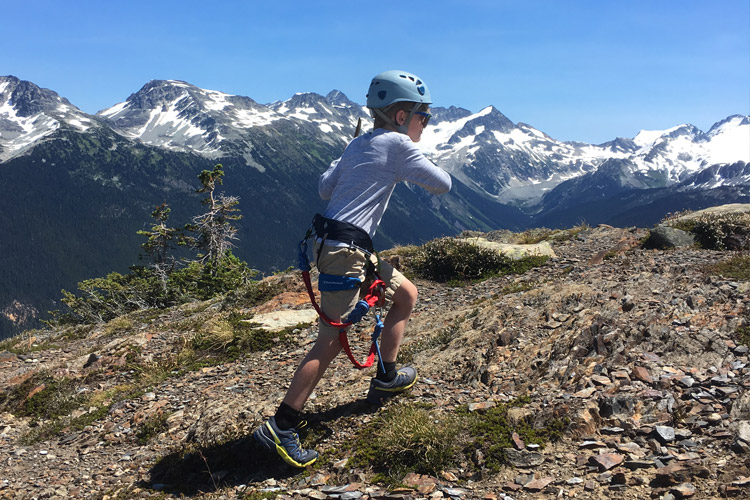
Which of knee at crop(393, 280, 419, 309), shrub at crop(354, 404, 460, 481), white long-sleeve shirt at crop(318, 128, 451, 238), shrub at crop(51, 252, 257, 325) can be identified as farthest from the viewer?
shrub at crop(51, 252, 257, 325)

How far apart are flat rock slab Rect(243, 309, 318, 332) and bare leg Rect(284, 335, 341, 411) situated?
5.82 metres

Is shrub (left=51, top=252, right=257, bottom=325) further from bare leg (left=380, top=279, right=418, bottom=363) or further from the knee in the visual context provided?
the knee

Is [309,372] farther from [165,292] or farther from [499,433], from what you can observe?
[165,292]

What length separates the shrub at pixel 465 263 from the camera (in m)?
14.5

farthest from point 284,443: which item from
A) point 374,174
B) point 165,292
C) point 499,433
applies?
point 165,292

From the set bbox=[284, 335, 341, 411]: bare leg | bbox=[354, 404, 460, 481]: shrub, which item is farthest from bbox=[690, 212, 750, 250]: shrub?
bbox=[284, 335, 341, 411]: bare leg

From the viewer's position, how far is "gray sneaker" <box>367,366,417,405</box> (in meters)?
6.41

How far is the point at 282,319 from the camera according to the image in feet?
38.5

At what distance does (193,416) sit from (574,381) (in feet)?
17.3

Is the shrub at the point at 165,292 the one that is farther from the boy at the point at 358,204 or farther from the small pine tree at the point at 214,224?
the boy at the point at 358,204

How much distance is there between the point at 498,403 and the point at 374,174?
3.08 meters

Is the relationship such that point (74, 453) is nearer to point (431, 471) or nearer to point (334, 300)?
point (334, 300)

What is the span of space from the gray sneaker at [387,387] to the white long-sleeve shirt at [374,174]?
6.76ft

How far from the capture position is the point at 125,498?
547 cm
